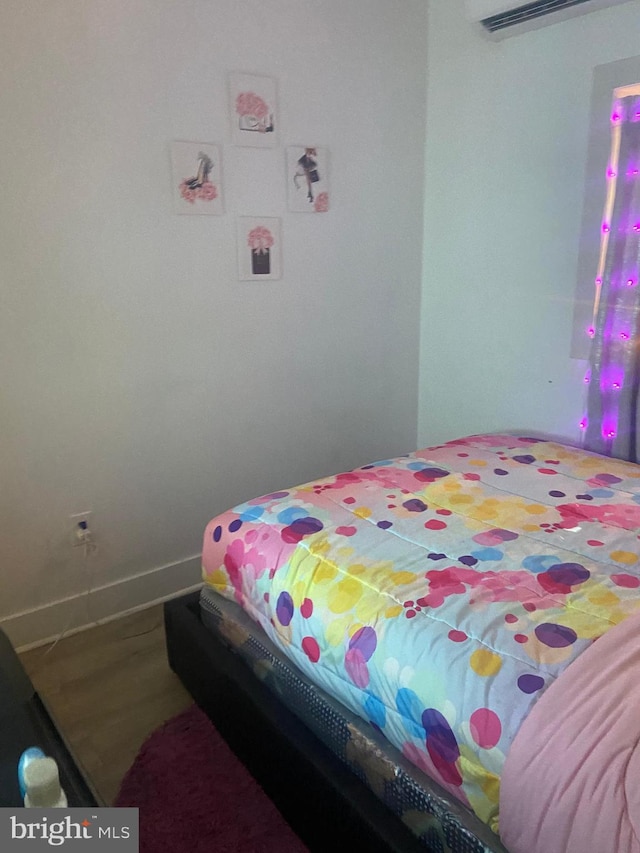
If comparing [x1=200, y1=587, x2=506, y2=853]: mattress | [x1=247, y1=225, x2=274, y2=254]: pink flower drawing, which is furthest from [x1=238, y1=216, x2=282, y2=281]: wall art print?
[x1=200, y1=587, x2=506, y2=853]: mattress

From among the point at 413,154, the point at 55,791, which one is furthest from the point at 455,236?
the point at 55,791

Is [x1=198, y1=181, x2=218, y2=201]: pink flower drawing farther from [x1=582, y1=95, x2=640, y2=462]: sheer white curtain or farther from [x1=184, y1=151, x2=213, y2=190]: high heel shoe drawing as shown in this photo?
[x1=582, y1=95, x2=640, y2=462]: sheer white curtain

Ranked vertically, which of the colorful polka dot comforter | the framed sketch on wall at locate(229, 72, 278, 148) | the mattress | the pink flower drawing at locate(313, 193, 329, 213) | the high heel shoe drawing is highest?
the framed sketch on wall at locate(229, 72, 278, 148)

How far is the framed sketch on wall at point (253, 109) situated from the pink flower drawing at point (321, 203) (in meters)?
0.30

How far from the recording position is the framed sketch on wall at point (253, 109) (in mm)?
2500

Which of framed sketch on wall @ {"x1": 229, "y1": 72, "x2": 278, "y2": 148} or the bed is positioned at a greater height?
framed sketch on wall @ {"x1": 229, "y1": 72, "x2": 278, "y2": 148}

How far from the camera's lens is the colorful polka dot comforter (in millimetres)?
1290

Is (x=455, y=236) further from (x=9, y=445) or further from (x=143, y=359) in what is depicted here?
(x=9, y=445)

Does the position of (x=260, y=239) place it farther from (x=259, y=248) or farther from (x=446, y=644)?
(x=446, y=644)

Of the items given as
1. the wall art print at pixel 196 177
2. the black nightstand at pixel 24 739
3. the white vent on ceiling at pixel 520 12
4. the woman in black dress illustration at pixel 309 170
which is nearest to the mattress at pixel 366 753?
the black nightstand at pixel 24 739

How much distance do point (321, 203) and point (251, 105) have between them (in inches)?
19.1

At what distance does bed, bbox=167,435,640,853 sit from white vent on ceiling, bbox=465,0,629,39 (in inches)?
64.2

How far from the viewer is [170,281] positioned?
249cm

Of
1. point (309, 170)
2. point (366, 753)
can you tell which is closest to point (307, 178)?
point (309, 170)
